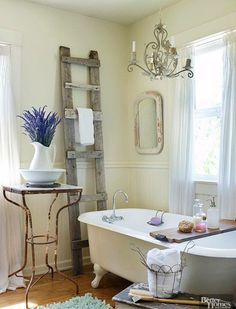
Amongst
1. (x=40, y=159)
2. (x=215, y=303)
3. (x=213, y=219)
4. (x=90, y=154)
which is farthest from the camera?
(x=90, y=154)

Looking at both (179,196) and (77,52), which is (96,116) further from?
(179,196)

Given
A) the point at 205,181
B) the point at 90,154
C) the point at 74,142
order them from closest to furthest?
the point at 205,181, the point at 74,142, the point at 90,154

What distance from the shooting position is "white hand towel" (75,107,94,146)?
4.12m

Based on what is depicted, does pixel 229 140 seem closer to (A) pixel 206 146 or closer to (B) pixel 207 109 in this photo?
(A) pixel 206 146

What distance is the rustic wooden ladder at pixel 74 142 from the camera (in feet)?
13.3

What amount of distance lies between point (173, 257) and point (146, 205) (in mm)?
2139

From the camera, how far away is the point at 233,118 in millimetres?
3309

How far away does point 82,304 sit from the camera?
3070mm

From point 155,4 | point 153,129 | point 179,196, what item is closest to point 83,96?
point 153,129

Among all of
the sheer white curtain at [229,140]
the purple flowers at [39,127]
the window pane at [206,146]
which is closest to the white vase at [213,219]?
the sheer white curtain at [229,140]

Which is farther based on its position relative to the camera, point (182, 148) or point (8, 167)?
point (182, 148)

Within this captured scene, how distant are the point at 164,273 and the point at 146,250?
2.18 ft

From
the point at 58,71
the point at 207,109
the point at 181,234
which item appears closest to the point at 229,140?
the point at 207,109

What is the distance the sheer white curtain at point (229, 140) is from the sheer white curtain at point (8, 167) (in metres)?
1.99
